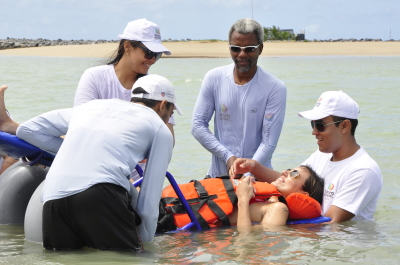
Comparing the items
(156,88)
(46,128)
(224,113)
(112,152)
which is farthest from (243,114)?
(112,152)

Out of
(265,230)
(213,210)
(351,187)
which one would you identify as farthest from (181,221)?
(351,187)

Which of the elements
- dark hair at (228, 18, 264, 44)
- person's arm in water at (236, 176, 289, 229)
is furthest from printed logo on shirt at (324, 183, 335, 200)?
dark hair at (228, 18, 264, 44)

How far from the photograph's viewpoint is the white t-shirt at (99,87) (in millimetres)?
5230

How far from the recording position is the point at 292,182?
5.39 m

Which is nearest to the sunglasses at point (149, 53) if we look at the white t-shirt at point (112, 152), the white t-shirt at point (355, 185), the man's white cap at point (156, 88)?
the man's white cap at point (156, 88)

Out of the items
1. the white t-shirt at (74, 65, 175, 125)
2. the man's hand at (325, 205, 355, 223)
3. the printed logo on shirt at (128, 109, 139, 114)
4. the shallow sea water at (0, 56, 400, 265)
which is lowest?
the shallow sea water at (0, 56, 400, 265)

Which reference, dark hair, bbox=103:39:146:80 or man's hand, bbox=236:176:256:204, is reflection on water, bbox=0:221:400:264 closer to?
man's hand, bbox=236:176:256:204

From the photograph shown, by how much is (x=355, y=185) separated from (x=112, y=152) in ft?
7.69

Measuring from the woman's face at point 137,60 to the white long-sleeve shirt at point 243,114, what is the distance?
2.40 ft

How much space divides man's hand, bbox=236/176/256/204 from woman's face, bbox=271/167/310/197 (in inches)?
15.0

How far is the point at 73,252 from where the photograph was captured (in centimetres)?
391

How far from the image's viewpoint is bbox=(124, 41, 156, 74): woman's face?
17.2 ft

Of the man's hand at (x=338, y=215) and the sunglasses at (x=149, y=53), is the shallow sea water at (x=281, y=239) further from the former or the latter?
the sunglasses at (x=149, y=53)

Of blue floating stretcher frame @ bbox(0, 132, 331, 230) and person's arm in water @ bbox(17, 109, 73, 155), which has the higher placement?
person's arm in water @ bbox(17, 109, 73, 155)
